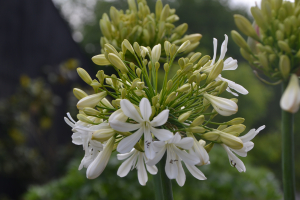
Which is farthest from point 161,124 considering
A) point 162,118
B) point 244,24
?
point 244,24

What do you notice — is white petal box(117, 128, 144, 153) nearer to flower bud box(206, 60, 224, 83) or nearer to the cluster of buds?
flower bud box(206, 60, 224, 83)

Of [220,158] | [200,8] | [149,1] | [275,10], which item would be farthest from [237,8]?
[275,10]

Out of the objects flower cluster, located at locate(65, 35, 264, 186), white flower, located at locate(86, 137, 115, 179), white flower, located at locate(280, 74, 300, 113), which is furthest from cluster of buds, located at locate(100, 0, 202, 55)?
white flower, located at locate(280, 74, 300, 113)

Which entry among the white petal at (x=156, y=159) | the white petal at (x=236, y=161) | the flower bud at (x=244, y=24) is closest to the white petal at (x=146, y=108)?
the white petal at (x=156, y=159)

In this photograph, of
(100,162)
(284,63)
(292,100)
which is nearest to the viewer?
(292,100)

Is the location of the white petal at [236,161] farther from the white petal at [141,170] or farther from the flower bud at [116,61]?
the flower bud at [116,61]

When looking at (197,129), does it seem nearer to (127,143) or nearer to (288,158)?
(127,143)
